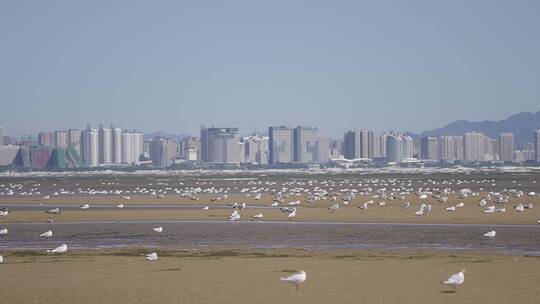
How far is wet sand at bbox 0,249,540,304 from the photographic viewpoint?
638 inches

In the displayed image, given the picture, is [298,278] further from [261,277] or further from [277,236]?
[277,236]

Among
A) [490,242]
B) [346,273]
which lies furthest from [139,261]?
[490,242]

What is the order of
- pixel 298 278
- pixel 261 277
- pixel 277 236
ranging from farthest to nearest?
1. pixel 277 236
2. pixel 261 277
3. pixel 298 278

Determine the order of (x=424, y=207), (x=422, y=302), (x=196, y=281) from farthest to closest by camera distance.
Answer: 1. (x=424, y=207)
2. (x=196, y=281)
3. (x=422, y=302)

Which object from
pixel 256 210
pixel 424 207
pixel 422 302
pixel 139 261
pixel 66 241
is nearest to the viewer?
pixel 422 302

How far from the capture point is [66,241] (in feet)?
95.2

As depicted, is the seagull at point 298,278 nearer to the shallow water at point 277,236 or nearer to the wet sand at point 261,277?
the wet sand at point 261,277

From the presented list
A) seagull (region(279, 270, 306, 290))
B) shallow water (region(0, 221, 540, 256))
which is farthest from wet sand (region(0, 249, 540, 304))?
shallow water (region(0, 221, 540, 256))

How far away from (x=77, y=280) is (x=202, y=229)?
48.4 feet

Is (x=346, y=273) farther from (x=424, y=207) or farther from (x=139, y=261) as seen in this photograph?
(x=424, y=207)

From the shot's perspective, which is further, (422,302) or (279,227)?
(279,227)

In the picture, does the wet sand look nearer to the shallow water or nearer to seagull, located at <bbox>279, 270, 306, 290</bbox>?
seagull, located at <bbox>279, 270, 306, 290</bbox>

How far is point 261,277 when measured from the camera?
19.0 m

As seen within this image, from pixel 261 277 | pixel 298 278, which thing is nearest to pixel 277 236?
pixel 261 277
